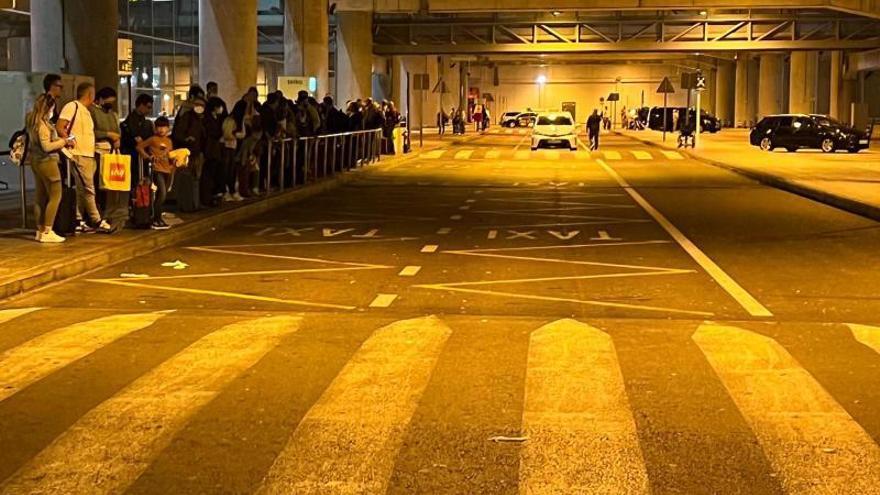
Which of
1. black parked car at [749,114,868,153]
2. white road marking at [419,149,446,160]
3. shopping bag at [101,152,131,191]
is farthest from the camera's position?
black parked car at [749,114,868,153]

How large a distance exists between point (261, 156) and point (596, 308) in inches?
510

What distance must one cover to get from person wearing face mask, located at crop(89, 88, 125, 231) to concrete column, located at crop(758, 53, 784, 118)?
70987 millimetres

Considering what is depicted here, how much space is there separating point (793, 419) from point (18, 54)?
82.3 ft

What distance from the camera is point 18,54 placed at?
28281 millimetres

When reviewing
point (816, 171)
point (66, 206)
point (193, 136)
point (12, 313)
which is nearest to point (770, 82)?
point (816, 171)

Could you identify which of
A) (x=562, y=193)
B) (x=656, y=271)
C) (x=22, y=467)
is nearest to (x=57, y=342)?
(x=22, y=467)

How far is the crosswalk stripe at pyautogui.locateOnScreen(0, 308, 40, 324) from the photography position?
9875mm

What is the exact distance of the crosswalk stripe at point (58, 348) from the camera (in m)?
7.76

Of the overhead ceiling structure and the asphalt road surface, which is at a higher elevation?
the overhead ceiling structure

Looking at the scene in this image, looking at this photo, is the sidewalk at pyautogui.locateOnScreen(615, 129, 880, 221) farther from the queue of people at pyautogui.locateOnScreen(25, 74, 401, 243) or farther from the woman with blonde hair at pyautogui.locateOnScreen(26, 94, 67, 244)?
the woman with blonde hair at pyautogui.locateOnScreen(26, 94, 67, 244)

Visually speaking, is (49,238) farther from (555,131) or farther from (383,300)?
(555,131)

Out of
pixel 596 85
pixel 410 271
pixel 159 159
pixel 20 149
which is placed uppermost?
pixel 596 85

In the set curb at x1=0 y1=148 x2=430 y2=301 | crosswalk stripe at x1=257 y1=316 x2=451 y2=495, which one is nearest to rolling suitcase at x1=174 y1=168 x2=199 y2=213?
curb at x1=0 y1=148 x2=430 y2=301

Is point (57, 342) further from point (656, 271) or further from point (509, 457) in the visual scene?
point (656, 271)
